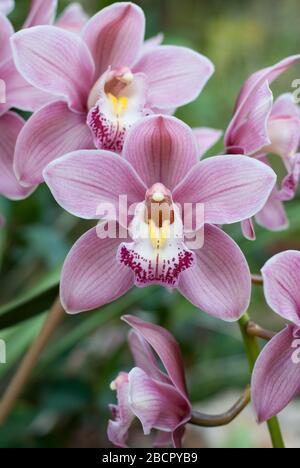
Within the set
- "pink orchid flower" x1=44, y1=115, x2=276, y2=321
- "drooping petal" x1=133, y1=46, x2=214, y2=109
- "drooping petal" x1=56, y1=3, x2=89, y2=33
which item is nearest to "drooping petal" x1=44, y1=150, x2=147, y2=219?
"pink orchid flower" x1=44, y1=115, x2=276, y2=321

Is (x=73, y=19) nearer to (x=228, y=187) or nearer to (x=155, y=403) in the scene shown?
(x=228, y=187)

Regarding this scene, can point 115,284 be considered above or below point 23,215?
above

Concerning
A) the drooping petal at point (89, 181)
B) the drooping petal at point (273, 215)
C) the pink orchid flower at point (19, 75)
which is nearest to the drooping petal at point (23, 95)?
the pink orchid flower at point (19, 75)

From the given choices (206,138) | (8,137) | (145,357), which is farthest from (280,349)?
(8,137)

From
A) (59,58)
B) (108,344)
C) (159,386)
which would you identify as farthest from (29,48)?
(108,344)

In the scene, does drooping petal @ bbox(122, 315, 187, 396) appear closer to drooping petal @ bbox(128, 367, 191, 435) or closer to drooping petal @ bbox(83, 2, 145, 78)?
drooping petal @ bbox(128, 367, 191, 435)

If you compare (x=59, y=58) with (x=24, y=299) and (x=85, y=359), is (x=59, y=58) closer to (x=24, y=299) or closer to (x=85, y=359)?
(x=24, y=299)

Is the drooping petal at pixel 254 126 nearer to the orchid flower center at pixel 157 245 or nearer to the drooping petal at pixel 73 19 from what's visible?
the orchid flower center at pixel 157 245
